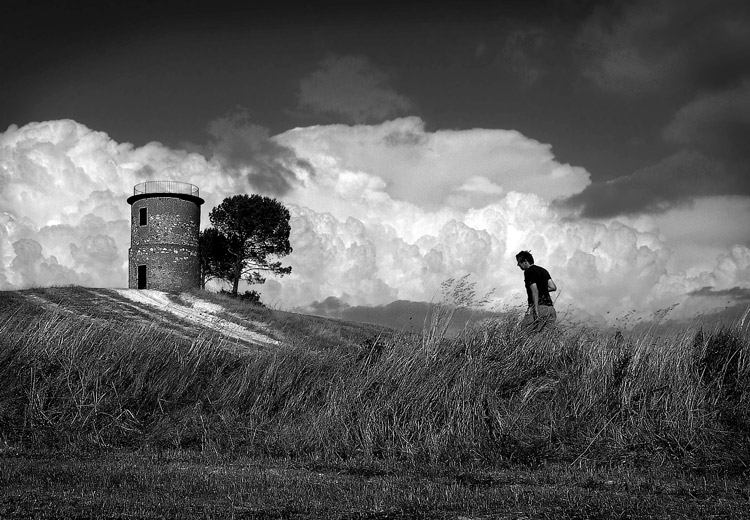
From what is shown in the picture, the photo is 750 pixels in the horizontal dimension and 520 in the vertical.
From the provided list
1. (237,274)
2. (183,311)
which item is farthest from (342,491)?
(237,274)

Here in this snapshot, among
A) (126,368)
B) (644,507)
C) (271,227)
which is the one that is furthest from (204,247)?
(644,507)

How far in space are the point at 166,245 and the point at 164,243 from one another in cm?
22

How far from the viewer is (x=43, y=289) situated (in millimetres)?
36469

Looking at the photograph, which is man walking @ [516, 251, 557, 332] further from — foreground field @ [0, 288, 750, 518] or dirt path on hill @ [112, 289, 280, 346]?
dirt path on hill @ [112, 289, 280, 346]

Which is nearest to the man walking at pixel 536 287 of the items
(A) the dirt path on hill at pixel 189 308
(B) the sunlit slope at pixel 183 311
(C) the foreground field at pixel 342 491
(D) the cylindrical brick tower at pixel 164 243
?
(C) the foreground field at pixel 342 491

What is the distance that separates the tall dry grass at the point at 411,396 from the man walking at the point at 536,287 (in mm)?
687

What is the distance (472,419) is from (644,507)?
2767 millimetres

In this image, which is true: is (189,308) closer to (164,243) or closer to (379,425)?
(164,243)

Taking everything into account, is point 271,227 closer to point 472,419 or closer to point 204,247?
point 204,247

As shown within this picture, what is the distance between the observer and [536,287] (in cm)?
1020

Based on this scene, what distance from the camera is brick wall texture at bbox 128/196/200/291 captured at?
41.1 metres

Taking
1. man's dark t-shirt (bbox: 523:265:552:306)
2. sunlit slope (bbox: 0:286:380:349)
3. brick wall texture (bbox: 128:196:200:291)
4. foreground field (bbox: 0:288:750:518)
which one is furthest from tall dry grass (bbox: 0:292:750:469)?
brick wall texture (bbox: 128:196:200:291)

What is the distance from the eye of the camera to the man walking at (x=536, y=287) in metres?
10.1

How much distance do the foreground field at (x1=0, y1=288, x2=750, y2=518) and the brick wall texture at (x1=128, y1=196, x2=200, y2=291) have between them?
31.2 metres
